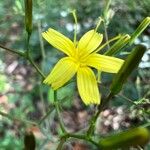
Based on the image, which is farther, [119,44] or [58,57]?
[58,57]

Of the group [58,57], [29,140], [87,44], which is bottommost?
[58,57]

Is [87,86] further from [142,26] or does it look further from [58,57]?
[58,57]

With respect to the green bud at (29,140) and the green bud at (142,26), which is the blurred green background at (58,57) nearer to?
the green bud at (142,26)

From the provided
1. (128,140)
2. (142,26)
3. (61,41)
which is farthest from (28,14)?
(128,140)

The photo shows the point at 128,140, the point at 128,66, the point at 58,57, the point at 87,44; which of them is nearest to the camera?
the point at 128,140

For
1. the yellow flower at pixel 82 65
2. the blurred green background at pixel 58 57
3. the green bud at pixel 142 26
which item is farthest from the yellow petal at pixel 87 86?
the blurred green background at pixel 58 57

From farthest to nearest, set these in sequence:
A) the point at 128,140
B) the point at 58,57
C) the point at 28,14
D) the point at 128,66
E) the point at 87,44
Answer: the point at 58,57, the point at 87,44, the point at 28,14, the point at 128,66, the point at 128,140

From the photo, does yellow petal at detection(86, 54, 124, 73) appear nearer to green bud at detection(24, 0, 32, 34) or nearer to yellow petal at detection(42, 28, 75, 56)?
yellow petal at detection(42, 28, 75, 56)

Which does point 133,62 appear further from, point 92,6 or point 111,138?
point 92,6
